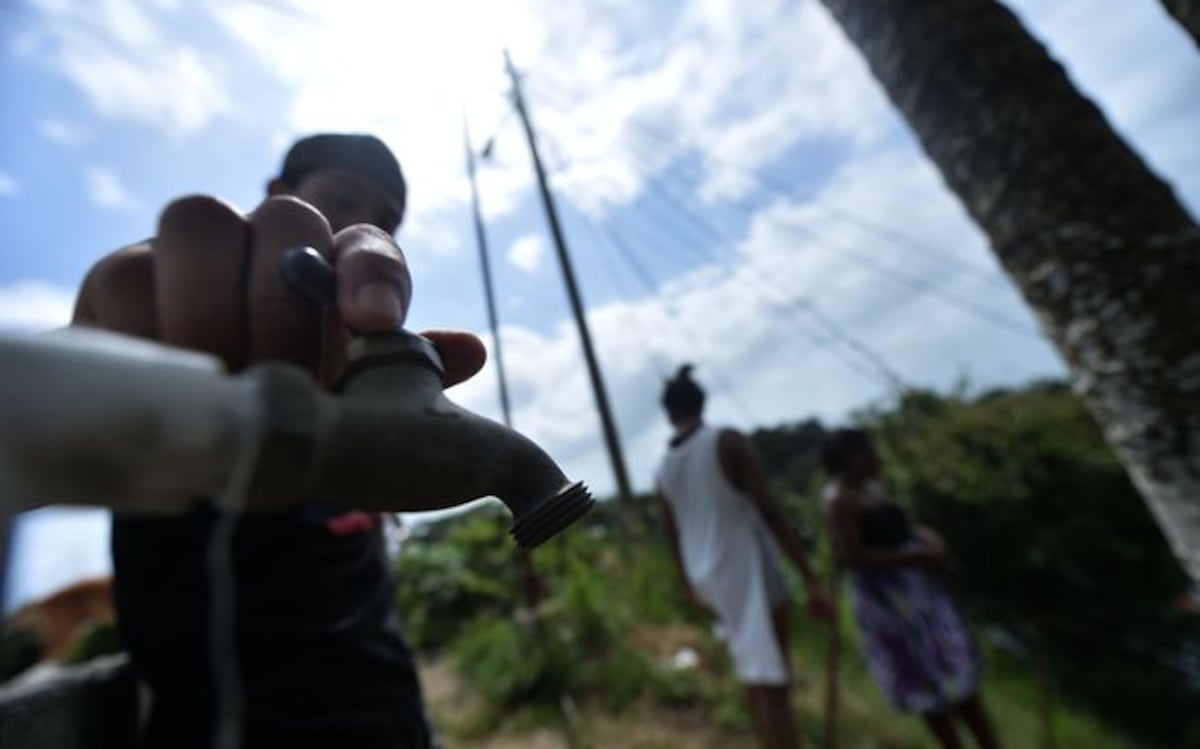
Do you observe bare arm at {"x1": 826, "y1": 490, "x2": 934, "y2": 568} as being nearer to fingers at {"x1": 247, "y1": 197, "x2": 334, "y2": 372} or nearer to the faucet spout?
the faucet spout

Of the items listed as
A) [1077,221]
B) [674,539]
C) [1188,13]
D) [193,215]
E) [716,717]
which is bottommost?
[716,717]

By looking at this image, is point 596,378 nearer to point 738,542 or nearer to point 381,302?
point 738,542

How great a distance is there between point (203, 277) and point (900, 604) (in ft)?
14.7

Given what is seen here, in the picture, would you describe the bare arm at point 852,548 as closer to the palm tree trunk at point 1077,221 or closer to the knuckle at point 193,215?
the palm tree trunk at point 1077,221

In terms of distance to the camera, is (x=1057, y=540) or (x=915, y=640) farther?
(x=1057, y=540)

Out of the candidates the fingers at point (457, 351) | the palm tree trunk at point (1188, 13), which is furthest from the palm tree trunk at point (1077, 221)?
the fingers at point (457, 351)

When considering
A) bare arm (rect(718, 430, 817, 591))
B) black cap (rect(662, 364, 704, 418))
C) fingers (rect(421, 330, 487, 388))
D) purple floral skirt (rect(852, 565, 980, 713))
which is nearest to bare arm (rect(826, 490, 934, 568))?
purple floral skirt (rect(852, 565, 980, 713))

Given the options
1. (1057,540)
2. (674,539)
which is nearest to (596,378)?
(674,539)

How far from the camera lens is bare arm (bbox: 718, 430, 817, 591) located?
11.3 ft

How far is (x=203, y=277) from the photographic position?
453mm

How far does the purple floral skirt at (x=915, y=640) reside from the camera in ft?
12.4

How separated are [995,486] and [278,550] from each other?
801 cm

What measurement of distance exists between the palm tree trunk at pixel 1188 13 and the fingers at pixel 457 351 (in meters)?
2.20

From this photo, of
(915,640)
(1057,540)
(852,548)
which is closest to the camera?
(915,640)
